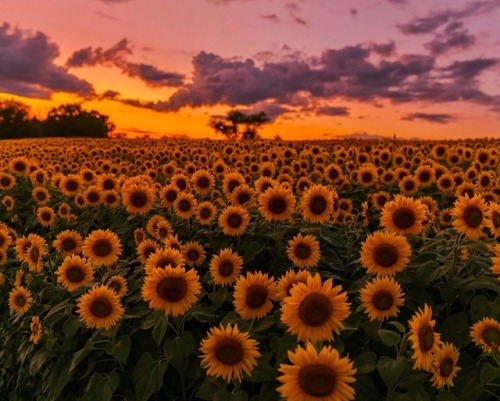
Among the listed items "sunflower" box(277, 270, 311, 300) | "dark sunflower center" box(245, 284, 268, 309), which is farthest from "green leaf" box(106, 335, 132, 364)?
"sunflower" box(277, 270, 311, 300)

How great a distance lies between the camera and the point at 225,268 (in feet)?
14.4

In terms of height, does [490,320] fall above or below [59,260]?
above

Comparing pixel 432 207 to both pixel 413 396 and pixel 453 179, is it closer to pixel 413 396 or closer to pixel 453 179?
pixel 453 179

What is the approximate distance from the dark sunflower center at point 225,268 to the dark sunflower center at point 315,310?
1.45 meters

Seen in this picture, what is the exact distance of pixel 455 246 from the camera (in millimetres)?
3922

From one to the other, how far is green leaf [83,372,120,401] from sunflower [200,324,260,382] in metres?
1.08

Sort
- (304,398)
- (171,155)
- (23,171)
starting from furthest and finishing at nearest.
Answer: (171,155)
(23,171)
(304,398)

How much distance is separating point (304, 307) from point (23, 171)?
12.0 m

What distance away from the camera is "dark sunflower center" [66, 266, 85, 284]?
4.97 metres

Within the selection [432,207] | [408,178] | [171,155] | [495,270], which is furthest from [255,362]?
[171,155]

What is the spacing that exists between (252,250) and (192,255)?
565 millimetres

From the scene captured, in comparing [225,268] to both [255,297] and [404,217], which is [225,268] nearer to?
[255,297]

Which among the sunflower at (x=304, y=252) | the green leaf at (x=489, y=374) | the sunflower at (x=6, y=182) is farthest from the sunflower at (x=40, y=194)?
the green leaf at (x=489, y=374)

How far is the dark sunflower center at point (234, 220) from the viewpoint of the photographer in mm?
5336
